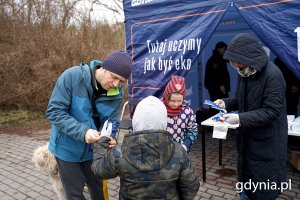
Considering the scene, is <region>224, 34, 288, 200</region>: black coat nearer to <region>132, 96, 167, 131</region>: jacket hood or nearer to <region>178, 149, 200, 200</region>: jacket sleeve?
<region>178, 149, 200, 200</region>: jacket sleeve

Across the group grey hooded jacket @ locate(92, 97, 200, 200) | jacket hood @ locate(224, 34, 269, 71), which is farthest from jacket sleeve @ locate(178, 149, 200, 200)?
jacket hood @ locate(224, 34, 269, 71)

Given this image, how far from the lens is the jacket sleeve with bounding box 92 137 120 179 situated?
175cm

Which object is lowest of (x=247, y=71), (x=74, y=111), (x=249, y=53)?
(x=74, y=111)

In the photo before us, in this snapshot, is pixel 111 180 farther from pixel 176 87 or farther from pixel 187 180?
pixel 187 180

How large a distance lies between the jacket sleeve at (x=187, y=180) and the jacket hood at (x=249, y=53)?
96 centimetres

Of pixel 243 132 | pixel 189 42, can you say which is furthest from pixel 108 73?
pixel 189 42

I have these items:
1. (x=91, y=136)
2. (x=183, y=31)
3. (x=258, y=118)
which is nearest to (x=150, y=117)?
(x=91, y=136)

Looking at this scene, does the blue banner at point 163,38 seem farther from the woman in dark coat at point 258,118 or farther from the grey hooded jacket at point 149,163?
the grey hooded jacket at point 149,163

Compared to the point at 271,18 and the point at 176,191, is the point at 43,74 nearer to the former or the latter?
the point at 271,18

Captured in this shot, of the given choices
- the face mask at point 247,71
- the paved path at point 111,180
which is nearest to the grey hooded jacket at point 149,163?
the face mask at point 247,71

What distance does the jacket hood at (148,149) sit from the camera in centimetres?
165

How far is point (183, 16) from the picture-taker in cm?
411

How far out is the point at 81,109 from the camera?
222 centimetres

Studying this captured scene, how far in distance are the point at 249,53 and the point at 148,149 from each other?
121cm
